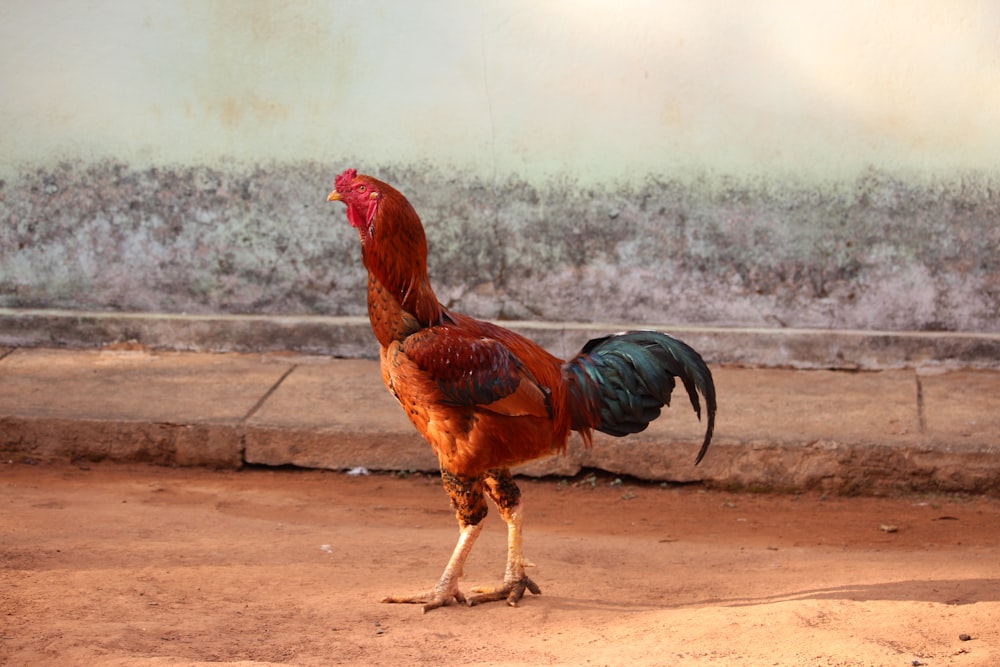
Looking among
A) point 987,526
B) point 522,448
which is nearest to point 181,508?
point 522,448

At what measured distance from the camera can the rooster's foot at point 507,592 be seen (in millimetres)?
4809

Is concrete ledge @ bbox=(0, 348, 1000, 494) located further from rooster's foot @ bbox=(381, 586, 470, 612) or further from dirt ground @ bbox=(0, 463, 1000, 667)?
rooster's foot @ bbox=(381, 586, 470, 612)

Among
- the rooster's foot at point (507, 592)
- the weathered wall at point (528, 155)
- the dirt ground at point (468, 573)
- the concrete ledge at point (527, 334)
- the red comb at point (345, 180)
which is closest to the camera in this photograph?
the dirt ground at point (468, 573)

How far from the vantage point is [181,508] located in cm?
618

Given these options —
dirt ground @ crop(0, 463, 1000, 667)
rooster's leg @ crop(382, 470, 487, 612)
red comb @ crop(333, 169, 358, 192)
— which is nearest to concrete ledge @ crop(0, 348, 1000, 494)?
dirt ground @ crop(0, 463, 1000, 667)

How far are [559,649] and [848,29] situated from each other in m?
4.93

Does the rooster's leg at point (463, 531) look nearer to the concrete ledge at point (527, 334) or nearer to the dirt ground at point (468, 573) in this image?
the dirt ground at point (468, 573)

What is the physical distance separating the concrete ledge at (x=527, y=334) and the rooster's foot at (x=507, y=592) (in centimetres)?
323

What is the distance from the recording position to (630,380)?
15.7 ft

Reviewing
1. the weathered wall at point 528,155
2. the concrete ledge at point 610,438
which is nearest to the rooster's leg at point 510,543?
the concrete ledge at point 610,438

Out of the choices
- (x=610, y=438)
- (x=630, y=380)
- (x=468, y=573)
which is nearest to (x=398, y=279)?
(x=630, y=380)

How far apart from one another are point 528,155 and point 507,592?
3.85 m

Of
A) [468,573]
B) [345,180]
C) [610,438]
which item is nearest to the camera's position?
[345,180]

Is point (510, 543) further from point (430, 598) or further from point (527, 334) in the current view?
point (527, 334)
